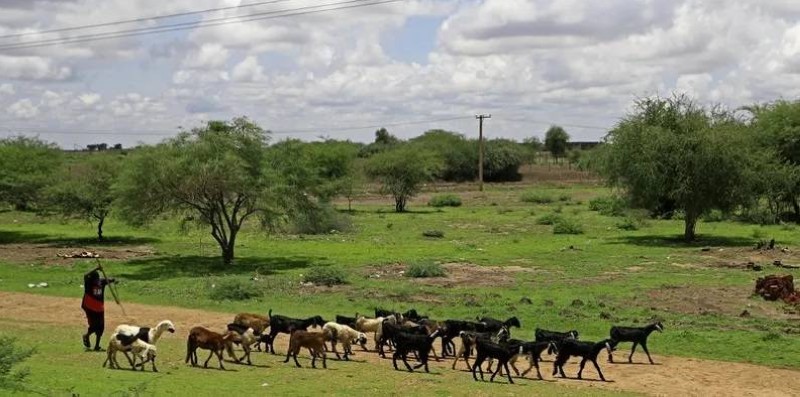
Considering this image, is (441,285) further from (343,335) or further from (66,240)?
(66,240)

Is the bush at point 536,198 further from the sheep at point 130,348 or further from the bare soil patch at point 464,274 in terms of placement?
the sheep at point 130,348

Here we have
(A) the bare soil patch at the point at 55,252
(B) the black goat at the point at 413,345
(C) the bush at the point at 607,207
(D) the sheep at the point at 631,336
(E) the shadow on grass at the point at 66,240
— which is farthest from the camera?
(C) the bush at the point at 607,207

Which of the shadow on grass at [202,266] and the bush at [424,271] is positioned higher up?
the bush at [424,271]

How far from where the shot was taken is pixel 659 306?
2712 centimetres

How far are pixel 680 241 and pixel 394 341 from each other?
1327 inches

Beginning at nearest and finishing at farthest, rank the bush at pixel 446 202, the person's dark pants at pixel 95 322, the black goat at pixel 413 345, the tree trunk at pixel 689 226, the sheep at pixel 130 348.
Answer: the sheep at pixel 130 348 < the black goat at pixel 413 345 < the person's dark pants at pixel 95 322 < the tree trunk at pixel 689 226 < the bush at pixel 446 202

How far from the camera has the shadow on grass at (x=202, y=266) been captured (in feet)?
119

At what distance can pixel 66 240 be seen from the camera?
52.4m

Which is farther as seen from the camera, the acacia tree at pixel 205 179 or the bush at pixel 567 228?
the bush at pixel 567 228

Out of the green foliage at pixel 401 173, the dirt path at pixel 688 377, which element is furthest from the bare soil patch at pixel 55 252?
the green foliage at pixel 401 173

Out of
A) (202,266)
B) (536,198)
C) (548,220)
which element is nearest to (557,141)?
(536,198)

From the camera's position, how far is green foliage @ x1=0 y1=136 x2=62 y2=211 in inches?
2098

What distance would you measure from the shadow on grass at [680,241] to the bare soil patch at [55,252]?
26.5 meters

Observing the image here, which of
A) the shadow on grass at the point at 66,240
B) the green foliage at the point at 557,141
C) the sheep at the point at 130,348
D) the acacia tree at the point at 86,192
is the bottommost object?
the shadow on grass at the point at 66,240
